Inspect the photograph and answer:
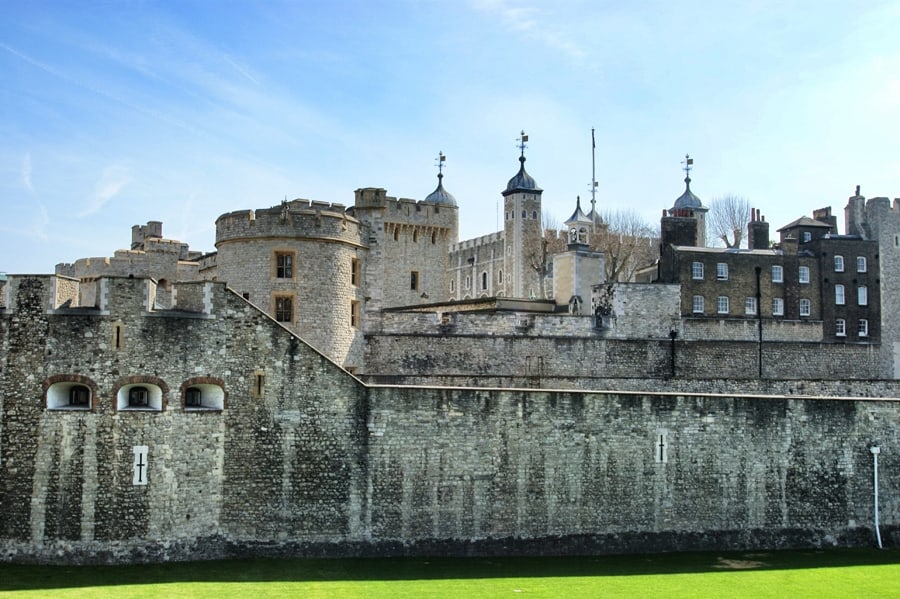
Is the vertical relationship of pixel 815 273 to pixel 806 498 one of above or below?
above

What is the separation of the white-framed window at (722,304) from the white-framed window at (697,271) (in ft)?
4.05

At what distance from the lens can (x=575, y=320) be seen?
41.3 metres

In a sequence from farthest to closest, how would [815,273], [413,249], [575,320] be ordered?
[815,273] < [413,249] < [575,320]

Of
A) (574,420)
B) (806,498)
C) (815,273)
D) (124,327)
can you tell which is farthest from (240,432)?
(815,273)

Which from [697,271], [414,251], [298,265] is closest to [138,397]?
[298,265]

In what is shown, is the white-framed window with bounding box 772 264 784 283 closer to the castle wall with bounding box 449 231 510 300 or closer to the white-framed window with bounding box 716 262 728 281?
the white-framed window with bounding box 716 262 728 281

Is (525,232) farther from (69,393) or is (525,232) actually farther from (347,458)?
(69,393)

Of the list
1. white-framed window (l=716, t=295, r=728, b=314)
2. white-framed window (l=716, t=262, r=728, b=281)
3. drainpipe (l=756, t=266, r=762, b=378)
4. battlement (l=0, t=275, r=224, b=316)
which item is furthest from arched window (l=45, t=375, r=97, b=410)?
white-framed window (l=716, t=262, r=728, b=281)

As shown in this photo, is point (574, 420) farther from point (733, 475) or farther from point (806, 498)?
point (806, 498)

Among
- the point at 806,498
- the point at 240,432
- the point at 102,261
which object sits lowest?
the point at 806,498

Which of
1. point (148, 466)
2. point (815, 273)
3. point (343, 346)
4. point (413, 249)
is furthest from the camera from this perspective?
point (815, 273)

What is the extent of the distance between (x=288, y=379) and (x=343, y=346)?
31.1ft

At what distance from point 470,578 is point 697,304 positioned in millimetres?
28214

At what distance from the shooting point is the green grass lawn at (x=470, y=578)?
22.6m
